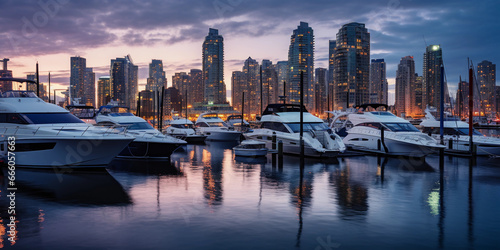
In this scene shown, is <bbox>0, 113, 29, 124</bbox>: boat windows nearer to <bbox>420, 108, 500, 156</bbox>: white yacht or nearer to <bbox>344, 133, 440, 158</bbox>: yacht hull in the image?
<bbox>344, 133, 440, 158</bbox>: yacht hull

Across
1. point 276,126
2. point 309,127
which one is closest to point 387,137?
point 309,127

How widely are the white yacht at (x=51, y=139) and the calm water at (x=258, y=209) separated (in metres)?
0.88

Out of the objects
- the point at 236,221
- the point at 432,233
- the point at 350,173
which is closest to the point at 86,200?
the point at 236,221

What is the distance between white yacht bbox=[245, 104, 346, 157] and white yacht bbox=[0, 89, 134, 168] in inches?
509

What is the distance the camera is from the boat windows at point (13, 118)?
2109 cm

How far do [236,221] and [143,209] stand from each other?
11.2 ft

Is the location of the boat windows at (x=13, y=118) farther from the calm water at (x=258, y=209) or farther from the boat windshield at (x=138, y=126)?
the boat windshield at (x=138, y=126)

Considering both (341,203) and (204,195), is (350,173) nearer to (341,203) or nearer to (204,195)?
(341,203)

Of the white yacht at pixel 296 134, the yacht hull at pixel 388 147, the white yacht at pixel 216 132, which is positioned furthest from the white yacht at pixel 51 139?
the white yacht at pixel 216 132

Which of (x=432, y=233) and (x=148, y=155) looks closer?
(x=432, y=233)

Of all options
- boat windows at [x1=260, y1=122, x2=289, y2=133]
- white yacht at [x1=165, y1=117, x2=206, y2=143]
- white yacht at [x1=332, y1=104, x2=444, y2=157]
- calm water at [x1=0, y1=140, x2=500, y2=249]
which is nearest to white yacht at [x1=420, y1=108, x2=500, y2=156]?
white yacht at [x1=332, y1=104, x2=444, y2=157]

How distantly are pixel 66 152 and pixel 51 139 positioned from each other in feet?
3.05

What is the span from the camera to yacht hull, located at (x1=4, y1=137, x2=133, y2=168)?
19.8 m

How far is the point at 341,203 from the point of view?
14.6 meters
